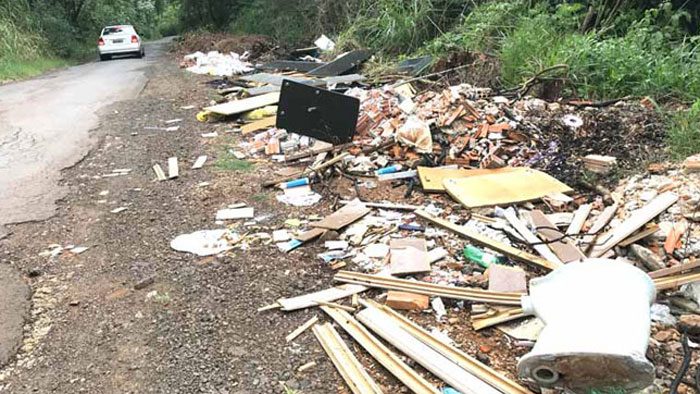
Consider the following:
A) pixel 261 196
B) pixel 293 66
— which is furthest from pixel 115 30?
pixel 261 196

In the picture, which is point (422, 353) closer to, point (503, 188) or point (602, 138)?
point (503, 188)

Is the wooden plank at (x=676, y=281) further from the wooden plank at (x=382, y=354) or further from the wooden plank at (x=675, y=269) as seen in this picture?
the wooden plank at (x=382, y=354)

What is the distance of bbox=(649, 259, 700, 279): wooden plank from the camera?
2.92m

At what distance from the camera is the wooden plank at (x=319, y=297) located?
3033mm

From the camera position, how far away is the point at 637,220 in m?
3.51

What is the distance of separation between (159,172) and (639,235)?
15.2ft

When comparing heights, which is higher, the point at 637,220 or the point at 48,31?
the point at 48,31

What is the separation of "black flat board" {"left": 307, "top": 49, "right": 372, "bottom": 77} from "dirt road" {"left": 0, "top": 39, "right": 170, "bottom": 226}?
12.7 feet

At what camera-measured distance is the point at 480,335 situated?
9.04 feet

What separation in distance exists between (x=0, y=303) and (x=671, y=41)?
27.9ft

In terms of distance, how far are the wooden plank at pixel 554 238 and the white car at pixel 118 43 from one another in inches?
706

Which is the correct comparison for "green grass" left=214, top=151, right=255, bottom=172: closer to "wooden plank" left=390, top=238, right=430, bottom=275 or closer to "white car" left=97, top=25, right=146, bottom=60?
"wooden plank" left=390, top=238, right=430, bottom=275

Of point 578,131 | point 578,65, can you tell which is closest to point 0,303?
point 578,131

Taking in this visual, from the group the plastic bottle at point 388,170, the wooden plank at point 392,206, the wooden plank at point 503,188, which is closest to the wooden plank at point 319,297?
the wooden plank at point 392,206
